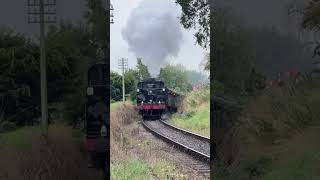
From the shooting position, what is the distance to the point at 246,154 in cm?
534

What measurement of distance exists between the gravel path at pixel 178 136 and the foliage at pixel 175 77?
18.6 inches

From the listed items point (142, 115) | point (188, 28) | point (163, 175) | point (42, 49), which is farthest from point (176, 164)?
point (42, 49)

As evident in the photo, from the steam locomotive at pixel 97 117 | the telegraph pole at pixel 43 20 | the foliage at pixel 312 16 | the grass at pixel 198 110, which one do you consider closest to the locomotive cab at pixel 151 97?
the grass at pixel 198 110

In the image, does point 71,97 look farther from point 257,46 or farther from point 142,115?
point 257,46

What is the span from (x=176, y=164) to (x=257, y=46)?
1.56 metres

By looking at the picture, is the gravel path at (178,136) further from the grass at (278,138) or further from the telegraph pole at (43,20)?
the telegraph pole at (43,20)

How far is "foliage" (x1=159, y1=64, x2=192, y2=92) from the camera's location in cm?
580

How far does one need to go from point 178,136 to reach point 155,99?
0.51 meters

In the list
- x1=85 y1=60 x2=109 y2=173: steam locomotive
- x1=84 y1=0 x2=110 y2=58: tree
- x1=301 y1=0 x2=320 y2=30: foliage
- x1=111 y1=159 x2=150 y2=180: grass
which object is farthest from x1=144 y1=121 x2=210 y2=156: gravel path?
x1=301 y1=0 x2=320 y2=30: foliage

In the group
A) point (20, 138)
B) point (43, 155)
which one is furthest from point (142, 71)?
point (20, 138)

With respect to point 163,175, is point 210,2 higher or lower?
higher

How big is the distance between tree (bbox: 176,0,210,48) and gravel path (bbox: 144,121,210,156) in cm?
101

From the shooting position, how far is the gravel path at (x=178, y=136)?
588cm

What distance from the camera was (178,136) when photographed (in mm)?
6051
